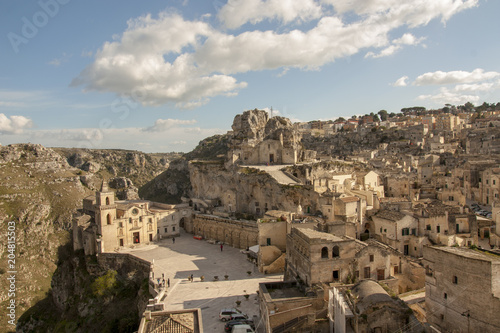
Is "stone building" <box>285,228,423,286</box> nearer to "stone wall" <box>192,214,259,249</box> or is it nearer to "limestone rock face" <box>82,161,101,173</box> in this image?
"stone wall" <box>192,214,259,249</box>

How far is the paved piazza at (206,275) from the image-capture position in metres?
21.7

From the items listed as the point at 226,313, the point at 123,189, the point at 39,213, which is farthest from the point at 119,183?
the point at 226,313

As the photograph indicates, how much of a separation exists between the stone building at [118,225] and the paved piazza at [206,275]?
173 centimetres

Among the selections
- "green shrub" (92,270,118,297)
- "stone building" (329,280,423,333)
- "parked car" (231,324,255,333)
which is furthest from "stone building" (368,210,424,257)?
"green shrub" (92,270,118,297)

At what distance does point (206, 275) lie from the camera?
2714 cm

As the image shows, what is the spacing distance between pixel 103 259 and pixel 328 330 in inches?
979

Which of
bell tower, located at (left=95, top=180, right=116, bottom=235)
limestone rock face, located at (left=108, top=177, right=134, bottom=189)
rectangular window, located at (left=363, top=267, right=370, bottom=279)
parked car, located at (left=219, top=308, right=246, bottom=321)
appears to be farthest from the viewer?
limestone rock face, located at (left=108, top=177, right=134, bottom=189)

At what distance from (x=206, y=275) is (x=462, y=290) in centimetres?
1816

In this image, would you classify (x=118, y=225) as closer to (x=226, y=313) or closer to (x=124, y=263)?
(x=124, y=263)

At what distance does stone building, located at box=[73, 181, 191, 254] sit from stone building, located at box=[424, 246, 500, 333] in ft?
96.4

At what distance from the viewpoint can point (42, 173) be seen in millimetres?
66750

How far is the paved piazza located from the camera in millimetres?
21719

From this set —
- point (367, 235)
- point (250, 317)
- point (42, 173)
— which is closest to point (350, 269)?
point (250, 317)

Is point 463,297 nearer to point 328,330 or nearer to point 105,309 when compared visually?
point 328,330
